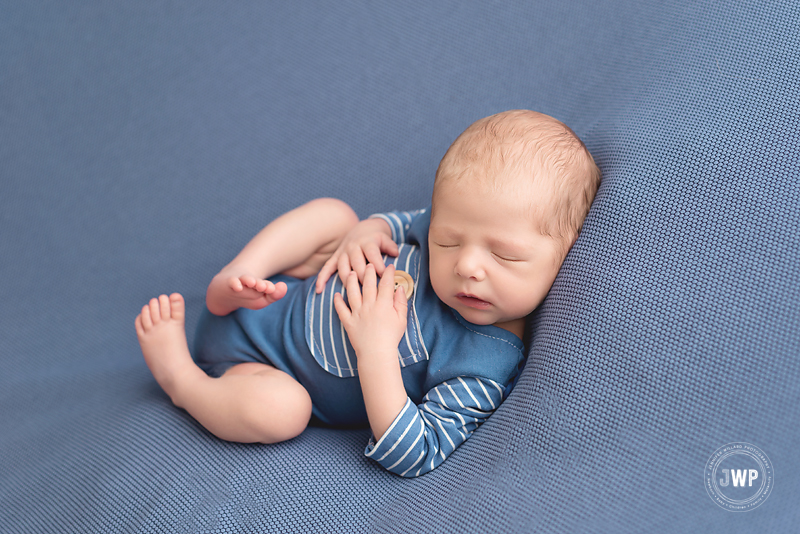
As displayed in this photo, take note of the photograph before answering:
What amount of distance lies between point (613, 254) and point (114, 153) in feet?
4.06

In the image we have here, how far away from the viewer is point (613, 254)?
825mm

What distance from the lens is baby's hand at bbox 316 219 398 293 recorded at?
3.38 ft

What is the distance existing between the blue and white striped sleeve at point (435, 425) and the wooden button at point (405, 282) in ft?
0.55

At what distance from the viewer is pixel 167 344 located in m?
1.02

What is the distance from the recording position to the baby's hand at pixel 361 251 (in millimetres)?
1031

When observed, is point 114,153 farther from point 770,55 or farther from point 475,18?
point 770,55

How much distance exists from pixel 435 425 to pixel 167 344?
51 cm

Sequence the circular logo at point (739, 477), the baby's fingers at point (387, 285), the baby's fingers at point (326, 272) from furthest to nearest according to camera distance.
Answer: the baby's fingers at point (326, 272), the baby's fingers at point (387, 285), the circular logo at point (739, 477)

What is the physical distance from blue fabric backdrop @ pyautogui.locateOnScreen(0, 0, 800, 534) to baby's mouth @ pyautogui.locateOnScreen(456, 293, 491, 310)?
0.10 m

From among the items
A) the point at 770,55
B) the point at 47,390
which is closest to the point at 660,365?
the point at 770,55

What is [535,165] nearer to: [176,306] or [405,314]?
[405,314]

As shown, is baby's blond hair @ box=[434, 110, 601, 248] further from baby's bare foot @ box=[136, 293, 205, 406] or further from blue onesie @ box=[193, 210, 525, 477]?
baby's bare foot @ box=[136, 293, 205, 406]

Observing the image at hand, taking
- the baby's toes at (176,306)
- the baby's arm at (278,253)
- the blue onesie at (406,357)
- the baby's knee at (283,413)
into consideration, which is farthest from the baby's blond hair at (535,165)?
the baby's toes at (176,306)

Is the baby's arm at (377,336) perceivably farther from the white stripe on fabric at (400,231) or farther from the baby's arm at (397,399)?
the white stripe on fabric at (400,231)
